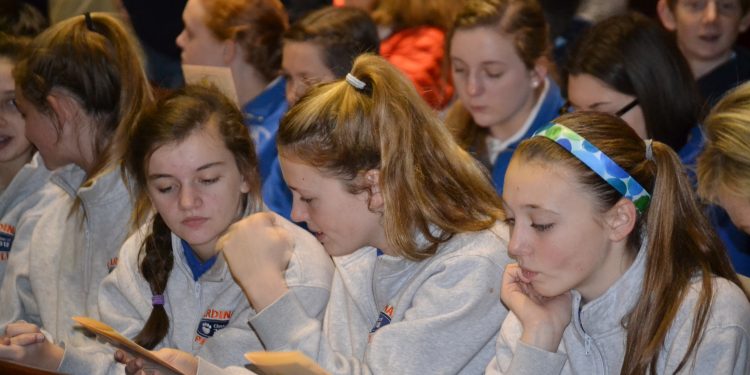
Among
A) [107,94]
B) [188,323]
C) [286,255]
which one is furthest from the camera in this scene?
[107,94]

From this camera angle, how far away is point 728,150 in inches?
88.3

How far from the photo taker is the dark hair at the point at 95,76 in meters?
3.12

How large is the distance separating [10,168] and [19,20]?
2.07 feet

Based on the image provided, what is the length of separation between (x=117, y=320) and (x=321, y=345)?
68 centimetres

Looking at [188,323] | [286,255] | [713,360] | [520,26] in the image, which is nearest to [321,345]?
[286,255]

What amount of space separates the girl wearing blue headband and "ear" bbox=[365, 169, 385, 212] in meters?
0.33

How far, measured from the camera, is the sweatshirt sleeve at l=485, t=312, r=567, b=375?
6.82 ft

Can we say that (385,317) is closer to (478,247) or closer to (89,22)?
(478,247)

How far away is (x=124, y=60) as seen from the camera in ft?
10.3

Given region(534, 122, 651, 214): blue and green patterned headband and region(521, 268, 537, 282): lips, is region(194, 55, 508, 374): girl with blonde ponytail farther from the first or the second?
region(534, 122, 651, 214): blue and green patterned headband

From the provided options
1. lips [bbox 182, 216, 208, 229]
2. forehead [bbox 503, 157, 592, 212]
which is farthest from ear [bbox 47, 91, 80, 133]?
forehead [bbox 503, 157, 592, 212]

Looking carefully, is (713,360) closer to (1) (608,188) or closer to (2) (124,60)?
(1) (608,188)

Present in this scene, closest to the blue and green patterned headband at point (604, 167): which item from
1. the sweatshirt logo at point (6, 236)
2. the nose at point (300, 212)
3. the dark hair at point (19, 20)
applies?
the nose at point (300, 212)

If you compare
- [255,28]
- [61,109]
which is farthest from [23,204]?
[255,28]
